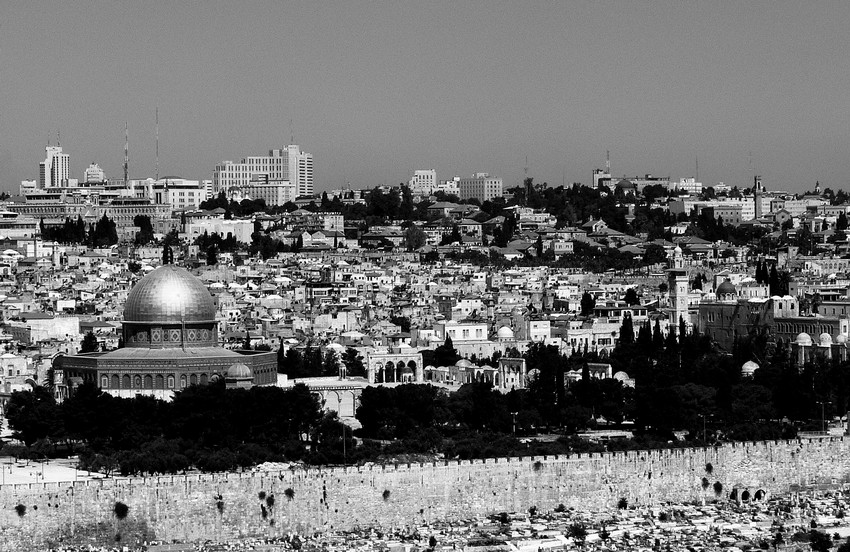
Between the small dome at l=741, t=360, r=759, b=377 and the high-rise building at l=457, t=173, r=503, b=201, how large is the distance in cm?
9362

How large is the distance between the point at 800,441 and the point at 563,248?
227 ft

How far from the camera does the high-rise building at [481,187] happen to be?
6260 inches

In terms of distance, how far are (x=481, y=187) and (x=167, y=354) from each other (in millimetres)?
102117

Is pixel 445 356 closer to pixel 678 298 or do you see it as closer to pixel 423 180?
pixel 678 298

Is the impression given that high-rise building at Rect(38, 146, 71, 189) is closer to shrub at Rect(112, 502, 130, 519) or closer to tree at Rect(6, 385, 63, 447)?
tree at Rect(6, 385, 63, 447)

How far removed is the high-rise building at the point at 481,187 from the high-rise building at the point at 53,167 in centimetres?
2710

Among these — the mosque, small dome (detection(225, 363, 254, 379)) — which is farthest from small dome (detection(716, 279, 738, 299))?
small dome (detection(225, 363, 254, 379))

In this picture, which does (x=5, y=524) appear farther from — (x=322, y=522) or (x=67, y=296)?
(x=67, y=296)

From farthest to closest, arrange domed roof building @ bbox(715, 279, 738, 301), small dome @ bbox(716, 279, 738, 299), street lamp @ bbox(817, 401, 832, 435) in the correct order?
small dome @ bbox(716, 279, 738, 299)
domed roof building @ bbox(715, 279, 738, 301)
street lamp @ bbox(817, 401, 832, 435)

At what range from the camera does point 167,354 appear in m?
58.0

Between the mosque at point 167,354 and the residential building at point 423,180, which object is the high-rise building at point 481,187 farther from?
the mosque at point 167,354

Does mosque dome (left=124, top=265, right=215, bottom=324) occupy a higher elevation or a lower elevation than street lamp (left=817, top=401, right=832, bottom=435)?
higher

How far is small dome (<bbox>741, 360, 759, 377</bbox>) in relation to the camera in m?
63.1

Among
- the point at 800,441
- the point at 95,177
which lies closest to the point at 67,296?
the point at 800,441
